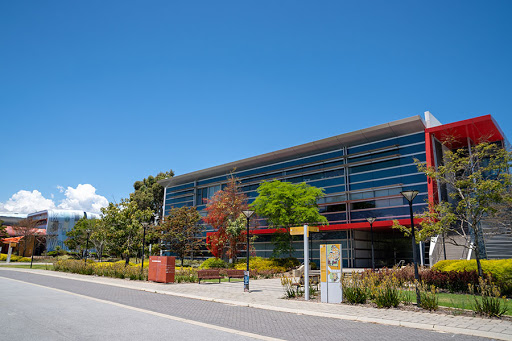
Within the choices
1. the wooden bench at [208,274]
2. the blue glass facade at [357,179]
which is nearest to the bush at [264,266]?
the wooden bench at [208,274]

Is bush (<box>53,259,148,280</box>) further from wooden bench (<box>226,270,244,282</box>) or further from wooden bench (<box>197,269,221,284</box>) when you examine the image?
wooden bench (<box>226,270,244,282</box>)

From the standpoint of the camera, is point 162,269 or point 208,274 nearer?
point 162,269

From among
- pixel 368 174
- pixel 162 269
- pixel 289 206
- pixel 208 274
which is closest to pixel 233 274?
pixel 208 274

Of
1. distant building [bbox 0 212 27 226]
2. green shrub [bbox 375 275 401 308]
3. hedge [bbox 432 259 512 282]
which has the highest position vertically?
distant building [bbox 0 212 27 226]

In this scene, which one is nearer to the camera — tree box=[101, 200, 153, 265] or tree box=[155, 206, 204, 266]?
tree box=[101, 200, 153, 265]

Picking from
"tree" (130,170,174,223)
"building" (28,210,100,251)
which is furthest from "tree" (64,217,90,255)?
"building" (28,210,100,251)

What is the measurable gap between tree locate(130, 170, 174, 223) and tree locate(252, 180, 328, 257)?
36719 millimetres

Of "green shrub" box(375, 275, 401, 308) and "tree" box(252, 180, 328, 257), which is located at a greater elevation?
"tree" box(252, 180, 328, 257)

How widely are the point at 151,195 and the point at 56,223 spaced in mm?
24911

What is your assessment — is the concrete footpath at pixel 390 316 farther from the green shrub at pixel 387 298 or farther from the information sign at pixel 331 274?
the information sign at pixel 331 274

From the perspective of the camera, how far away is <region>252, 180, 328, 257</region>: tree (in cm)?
3014

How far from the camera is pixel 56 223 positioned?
74.4m

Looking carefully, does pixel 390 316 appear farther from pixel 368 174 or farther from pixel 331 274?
pixel 368 174

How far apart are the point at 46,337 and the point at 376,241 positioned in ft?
112
